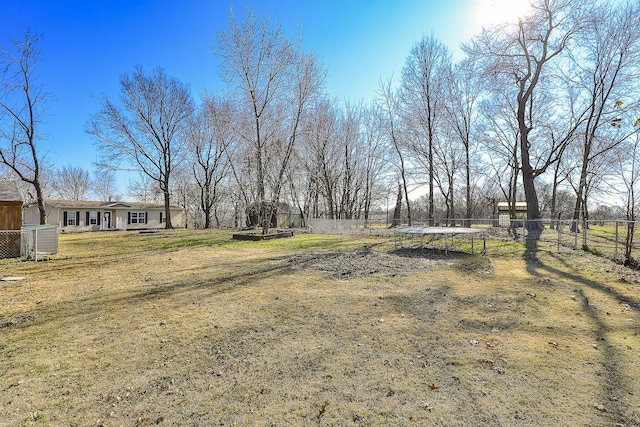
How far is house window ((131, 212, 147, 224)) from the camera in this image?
31531 millimetres

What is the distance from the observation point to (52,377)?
9.51 feet

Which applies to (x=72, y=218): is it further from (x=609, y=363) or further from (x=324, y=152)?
(x=609, y=363)

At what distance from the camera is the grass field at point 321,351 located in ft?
7.97

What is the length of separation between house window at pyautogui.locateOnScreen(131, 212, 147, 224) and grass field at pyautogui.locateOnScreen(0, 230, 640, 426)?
27888 mm

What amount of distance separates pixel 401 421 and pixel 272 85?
57.8ft

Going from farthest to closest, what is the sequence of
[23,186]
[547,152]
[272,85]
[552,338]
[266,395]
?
[23,186], [547,152], [272,85], [552,338], [266,395]

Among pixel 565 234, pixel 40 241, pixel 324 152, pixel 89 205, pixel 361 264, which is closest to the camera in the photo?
pixel 361 264

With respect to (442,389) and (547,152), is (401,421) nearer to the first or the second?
(442,389)

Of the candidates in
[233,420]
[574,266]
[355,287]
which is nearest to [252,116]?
[355,287]

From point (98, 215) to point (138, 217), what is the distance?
3.40m

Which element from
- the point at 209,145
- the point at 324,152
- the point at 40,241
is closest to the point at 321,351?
the point at 40,241

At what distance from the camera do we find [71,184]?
44188mm

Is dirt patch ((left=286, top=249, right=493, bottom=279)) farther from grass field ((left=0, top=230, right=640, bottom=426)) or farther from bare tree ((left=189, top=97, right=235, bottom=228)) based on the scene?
bare tree ((left=189, top=97, right=235, bottom=228))

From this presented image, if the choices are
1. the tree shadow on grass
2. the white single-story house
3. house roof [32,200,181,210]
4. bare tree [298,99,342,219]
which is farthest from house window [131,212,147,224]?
the tree shadow on grass
